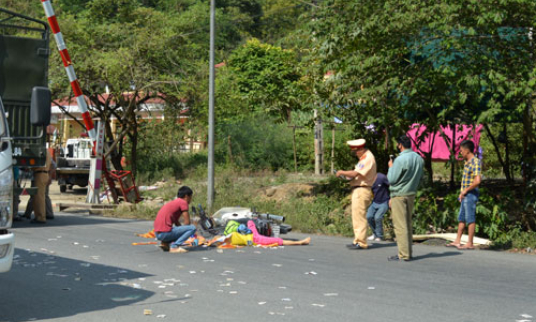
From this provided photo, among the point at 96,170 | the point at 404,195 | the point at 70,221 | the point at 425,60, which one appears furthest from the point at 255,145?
the point at 404,195

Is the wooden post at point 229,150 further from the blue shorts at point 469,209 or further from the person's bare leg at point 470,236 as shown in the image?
the blue shorts at point 469,209

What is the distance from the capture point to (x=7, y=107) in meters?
15.4

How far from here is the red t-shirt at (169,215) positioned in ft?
38.5

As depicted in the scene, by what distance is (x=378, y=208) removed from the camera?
14344 millimetres

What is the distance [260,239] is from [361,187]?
80.5 inches

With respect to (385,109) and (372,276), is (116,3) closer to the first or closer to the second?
(385,109)

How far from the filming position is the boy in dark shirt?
46.8ft

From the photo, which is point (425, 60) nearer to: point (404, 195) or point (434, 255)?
point (404, 195)

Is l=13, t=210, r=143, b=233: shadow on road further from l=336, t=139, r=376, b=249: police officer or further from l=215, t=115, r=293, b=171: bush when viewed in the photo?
l=215, t=115, r=293, b=171: bush

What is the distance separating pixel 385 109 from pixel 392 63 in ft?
3.39

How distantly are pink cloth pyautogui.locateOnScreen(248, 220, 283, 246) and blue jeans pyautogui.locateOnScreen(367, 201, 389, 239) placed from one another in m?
2.32

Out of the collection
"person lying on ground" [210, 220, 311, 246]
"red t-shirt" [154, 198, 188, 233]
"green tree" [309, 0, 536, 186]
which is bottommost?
"person lying on ground" [210, 220, 311, 246]

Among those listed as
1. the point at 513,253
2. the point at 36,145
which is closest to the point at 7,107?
the point at 36,145

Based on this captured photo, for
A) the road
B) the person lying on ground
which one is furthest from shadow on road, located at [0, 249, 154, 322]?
the person lying on ground
